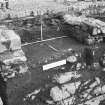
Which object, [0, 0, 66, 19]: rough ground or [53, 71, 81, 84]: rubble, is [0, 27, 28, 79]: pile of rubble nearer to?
[53, 71, 81, 84]: rubble

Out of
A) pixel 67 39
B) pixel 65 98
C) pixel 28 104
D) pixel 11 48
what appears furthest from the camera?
pixel 67 39

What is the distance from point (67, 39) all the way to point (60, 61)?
2.79 ft

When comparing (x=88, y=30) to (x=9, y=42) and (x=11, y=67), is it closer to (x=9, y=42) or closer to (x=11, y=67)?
(x=9, y=42)

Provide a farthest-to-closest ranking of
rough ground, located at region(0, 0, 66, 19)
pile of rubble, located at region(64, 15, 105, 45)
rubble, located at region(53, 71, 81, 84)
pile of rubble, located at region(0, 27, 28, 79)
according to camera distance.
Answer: rough ground, located at region(0, 0, 66, 19), pile of rubble, located at region(64, 15, 105, 45), rubble, located at region(53, 71, 81, 84), pile of rubble, located at region(0, 27, 28, 79)

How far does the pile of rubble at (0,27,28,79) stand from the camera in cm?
357

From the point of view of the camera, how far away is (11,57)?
3.61 m

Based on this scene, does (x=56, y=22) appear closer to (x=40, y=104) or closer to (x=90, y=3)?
(x=90, y=3)

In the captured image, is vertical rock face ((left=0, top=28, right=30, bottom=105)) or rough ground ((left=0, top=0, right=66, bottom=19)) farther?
rough ground ((left=0, top=0, right=66, bottom=19))

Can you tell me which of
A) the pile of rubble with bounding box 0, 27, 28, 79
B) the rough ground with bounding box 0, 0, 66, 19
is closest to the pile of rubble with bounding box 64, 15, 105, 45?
the pile of rubble with bounding box 0, 27, 28, 79

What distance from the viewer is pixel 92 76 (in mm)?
4492

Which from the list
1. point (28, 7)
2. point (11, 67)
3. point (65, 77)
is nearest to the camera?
point (11, 67)

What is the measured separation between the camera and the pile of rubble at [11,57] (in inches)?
140

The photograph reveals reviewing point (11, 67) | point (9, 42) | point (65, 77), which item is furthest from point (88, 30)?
point (11, 67)

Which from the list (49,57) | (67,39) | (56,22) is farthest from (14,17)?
(49,57)
